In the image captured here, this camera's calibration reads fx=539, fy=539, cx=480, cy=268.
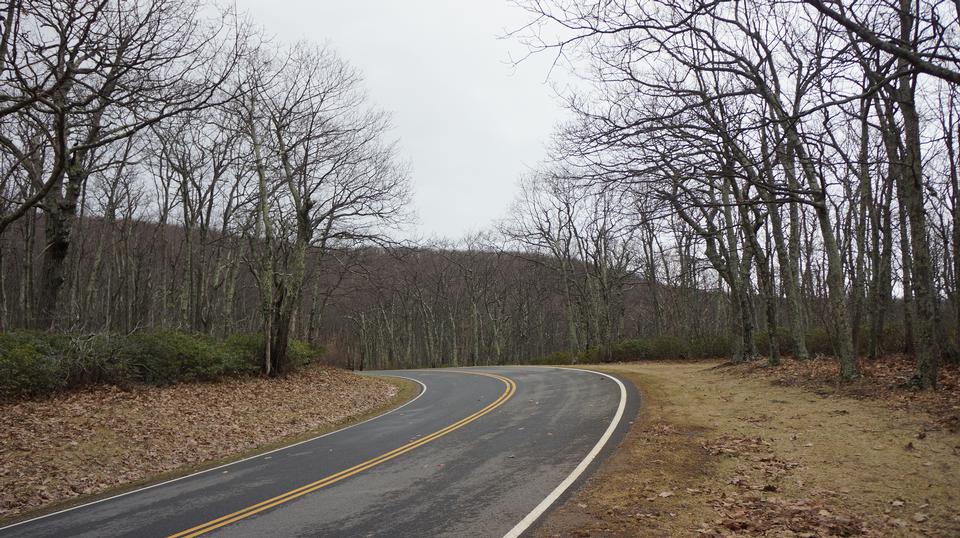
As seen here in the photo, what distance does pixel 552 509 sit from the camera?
19.5 ft

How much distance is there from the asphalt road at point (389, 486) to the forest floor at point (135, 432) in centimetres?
122

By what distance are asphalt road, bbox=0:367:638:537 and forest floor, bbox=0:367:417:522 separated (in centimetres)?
122

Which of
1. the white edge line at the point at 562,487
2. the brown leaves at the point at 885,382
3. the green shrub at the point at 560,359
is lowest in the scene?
the green shrub at the point at 560,359

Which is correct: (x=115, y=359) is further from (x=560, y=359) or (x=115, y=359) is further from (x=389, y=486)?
(x=560, y=359)

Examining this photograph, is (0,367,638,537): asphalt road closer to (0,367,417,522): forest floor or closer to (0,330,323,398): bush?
(0,367,417,522): forest floor

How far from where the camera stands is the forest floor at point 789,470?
5.34 m

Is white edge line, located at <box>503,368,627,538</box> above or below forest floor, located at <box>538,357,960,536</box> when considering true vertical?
below

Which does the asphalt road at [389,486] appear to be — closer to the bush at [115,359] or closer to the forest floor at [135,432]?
the forest floor at [135,432]

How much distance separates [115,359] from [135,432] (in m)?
4.00

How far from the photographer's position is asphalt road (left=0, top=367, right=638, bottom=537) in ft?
19.5

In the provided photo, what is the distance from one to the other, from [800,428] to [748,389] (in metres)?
5.13

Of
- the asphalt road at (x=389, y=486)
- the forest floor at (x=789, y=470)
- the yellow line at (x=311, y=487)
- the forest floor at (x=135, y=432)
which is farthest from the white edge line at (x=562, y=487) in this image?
the forest floor at (x=135, y=432)

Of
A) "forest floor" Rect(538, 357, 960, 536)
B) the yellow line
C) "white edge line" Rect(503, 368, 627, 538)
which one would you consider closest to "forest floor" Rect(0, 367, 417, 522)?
the yellow line

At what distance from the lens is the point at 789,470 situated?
23.3 feet
